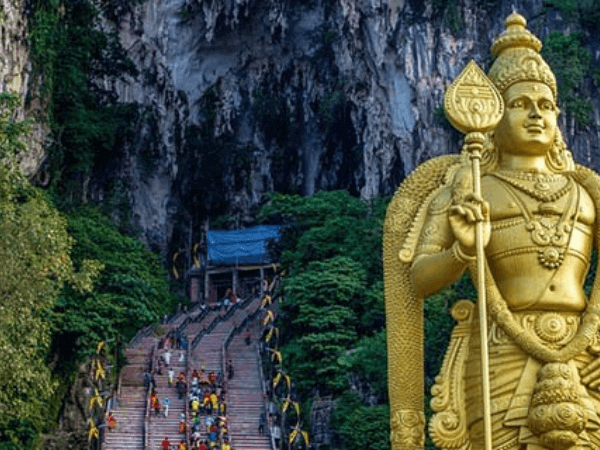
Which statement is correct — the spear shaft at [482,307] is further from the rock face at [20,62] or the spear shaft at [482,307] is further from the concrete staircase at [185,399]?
the rock face at [20,62]

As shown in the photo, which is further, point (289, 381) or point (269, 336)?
point (269, 336)

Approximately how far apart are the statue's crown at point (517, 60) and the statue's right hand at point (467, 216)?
1.11 meters

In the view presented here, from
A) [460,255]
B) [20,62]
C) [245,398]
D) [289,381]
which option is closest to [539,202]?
[460,255]

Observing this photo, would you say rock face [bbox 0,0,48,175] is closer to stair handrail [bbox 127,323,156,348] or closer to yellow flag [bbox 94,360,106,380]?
stair handrail [bbox 127,323,156,348]

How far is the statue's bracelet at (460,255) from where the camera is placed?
579cm

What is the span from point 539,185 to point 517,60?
0.69 m

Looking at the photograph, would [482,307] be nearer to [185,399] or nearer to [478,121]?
[478,121]

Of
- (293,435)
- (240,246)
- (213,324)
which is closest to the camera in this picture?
(293,435)

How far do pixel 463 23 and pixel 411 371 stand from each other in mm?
21621

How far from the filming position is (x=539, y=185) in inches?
251

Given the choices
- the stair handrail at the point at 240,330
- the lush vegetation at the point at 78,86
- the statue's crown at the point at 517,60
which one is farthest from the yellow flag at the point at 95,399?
the statue's crown at the point at 517,60

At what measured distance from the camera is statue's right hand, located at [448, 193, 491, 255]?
221 inches

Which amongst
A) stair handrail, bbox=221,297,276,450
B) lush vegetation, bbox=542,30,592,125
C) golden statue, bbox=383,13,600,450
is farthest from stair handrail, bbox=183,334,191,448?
golden statue, bbox=383,13,600,450

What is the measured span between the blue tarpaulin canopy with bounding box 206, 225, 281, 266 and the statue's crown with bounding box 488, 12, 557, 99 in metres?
24.6
